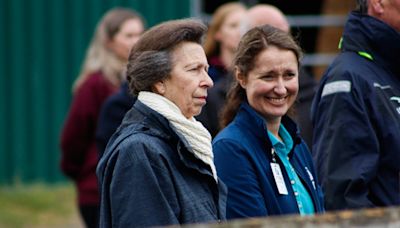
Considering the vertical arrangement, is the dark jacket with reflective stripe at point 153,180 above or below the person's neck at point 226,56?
above

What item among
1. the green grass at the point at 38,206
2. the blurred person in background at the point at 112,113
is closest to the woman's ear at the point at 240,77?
the blurred person in background at the point at 112,113

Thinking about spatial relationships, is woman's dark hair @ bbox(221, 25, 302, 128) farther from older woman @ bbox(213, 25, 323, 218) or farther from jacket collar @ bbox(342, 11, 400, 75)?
jacket collar @ bbox(342, 11, 400, 75)

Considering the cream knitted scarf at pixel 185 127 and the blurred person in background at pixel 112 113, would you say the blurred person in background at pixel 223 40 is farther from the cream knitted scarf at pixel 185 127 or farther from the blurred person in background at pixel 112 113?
the cream knitted scarf at pixel 185 127

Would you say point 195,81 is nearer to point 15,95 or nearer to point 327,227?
point 327,227

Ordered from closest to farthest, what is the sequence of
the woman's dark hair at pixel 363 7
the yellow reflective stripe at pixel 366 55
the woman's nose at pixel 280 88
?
the woman's nose at pixel 280 88 < the yellow reflective stripe at pixel 366 55 < the woman's dark hair at pixel 363 7

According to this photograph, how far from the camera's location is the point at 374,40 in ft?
17.8

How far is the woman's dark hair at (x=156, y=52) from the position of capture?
477 centimetres

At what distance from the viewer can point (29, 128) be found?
12.0 metres

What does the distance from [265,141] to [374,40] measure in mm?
787

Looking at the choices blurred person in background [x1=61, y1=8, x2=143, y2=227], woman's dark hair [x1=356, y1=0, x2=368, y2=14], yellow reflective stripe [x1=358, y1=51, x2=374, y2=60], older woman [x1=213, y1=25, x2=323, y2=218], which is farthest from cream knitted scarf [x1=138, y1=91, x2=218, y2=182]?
blurred person in background [x1=61, y1=8, x2=143, y2=227]

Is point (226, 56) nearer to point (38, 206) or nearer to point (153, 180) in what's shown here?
point (38, 206)

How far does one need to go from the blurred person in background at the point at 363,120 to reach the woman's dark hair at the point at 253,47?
0.28m

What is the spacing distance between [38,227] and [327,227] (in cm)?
813

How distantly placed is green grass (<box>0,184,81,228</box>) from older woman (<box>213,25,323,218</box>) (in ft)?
19.1
